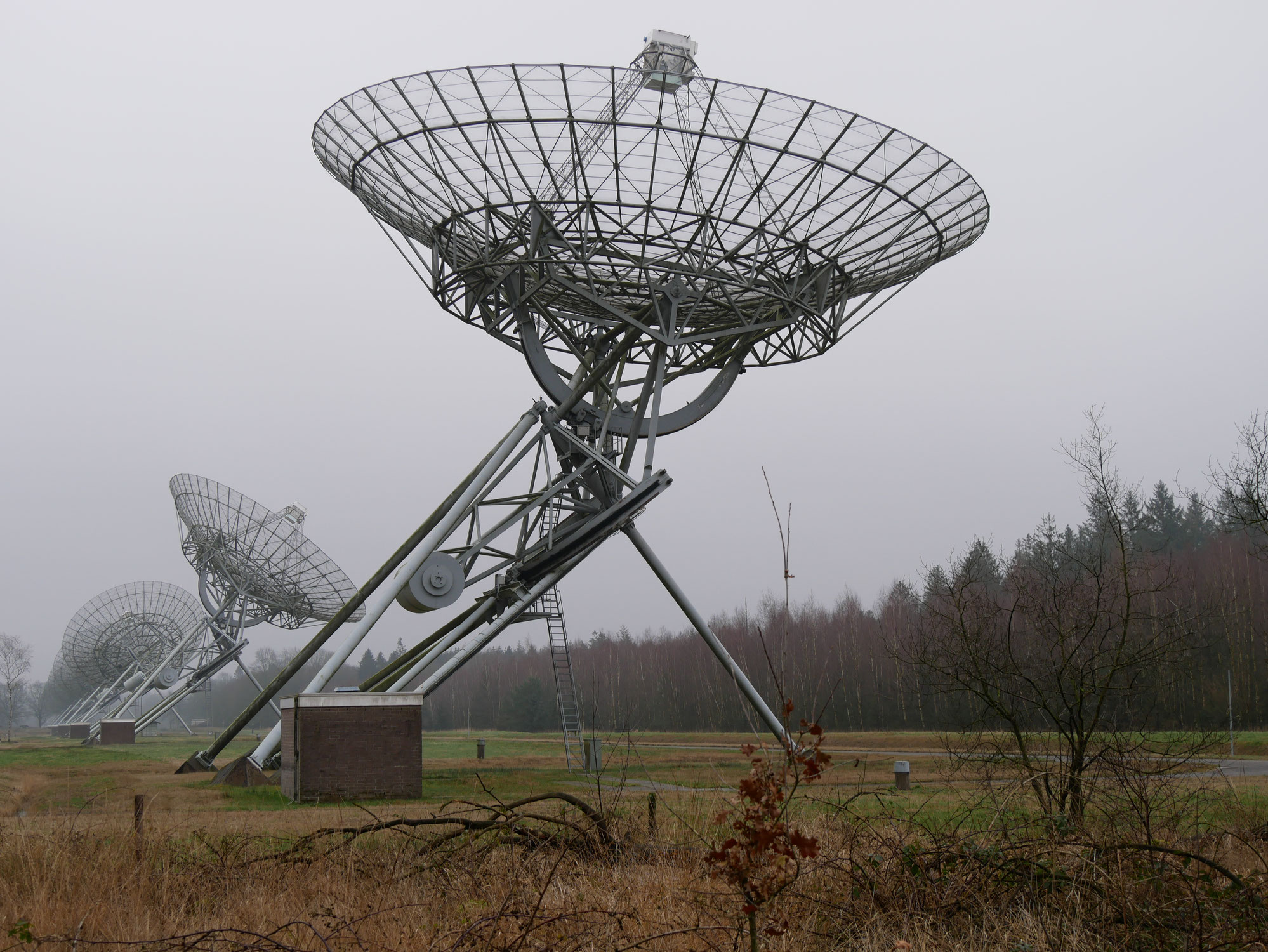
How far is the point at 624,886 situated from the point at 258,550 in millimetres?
36119

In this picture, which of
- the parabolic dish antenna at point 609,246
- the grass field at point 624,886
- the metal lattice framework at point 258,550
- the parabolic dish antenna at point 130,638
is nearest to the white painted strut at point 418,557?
the parabolic dish antenna at point 609,246

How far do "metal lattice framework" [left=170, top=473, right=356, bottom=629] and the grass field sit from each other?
30.0m

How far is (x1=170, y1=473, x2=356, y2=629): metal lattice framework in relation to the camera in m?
39.9

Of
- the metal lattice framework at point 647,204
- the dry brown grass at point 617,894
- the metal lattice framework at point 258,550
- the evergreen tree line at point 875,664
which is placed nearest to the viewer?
the dry brown grass at point 617,894

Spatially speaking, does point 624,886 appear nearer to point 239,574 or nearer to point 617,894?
point 617,894

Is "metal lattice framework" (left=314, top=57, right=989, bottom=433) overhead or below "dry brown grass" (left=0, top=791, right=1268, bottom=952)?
overhead

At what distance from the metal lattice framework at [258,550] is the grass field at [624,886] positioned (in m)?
30.0

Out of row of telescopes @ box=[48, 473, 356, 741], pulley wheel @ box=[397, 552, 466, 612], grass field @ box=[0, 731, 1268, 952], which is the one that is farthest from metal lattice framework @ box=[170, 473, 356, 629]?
grass field @ box=[0, 731, 1268, 952]

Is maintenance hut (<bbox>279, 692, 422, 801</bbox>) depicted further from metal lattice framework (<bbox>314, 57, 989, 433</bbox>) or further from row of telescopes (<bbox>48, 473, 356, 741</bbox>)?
row of telescopes (<bbox>48, 473, 356, 741</bbox>)

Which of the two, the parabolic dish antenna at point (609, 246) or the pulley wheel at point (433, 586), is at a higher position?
the parabolic dish antenna at point (609, 246)

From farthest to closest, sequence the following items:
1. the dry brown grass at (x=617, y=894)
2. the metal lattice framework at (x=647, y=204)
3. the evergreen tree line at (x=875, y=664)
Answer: the evergreen tree line at (x=875, y=664) → the metal lattice framework at (x=647, y=204) → the dry brown grass at (x=617, y=894)

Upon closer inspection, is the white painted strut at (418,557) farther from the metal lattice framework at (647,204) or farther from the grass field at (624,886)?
the grass field at (624,886)

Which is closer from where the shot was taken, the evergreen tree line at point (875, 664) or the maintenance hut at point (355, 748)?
the maintenance hut at point (355, 748)

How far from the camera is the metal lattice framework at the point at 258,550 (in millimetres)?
39906
